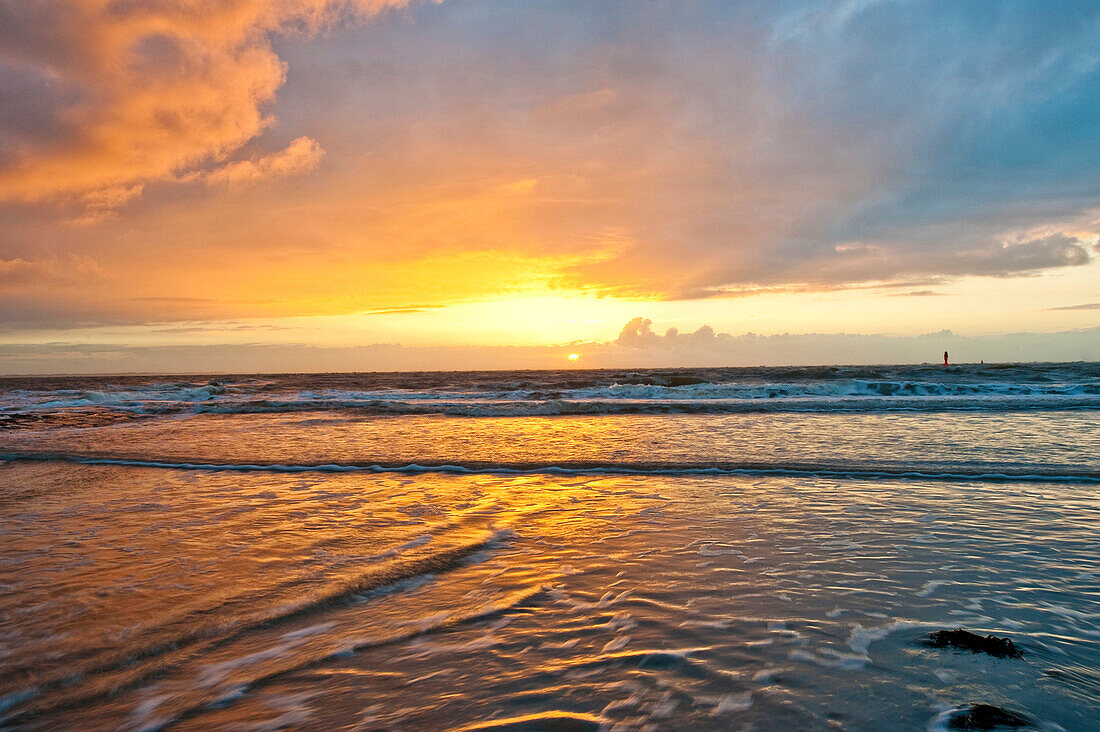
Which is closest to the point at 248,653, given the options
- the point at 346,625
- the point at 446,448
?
the point at 346,625

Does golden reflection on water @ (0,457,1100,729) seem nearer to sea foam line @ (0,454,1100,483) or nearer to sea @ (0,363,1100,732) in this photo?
sea @ (0,363,1100,732)

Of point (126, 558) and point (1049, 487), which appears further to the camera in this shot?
point (1049, 487)

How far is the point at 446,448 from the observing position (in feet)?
44.4

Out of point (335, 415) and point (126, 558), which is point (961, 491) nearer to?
point (126, 558)

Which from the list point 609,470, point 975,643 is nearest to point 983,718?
point 975,643

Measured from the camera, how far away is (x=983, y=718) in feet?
9.37

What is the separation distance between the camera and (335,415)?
Answer: 2405 centimetres

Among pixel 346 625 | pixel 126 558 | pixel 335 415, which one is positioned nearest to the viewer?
pixel 346 625

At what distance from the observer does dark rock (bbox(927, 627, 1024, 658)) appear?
3494 mm

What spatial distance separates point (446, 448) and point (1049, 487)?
10690 mm

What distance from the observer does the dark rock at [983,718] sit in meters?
2.79

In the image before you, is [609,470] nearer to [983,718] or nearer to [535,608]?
[535,608]

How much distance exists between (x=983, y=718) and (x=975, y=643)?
87 cm

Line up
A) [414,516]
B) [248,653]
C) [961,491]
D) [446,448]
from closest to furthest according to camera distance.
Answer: [248,653], [414,516], [961,491], [446,448]
